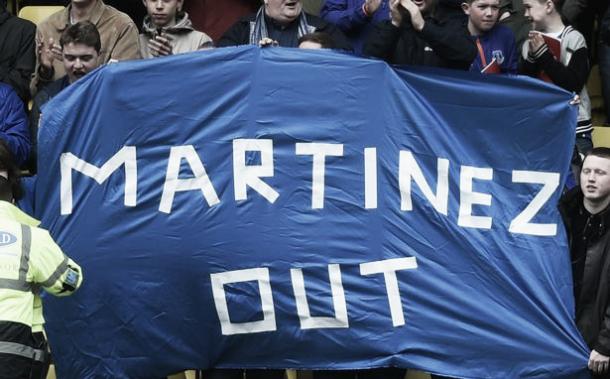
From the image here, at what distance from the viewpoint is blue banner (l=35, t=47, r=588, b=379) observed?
29.2ft

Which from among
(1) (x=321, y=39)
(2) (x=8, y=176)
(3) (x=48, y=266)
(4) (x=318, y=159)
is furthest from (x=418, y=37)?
(3) (x=48, y=266)

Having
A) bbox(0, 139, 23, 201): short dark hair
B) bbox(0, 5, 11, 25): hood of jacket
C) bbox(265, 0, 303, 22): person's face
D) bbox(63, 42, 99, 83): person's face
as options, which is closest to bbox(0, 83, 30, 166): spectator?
bbox(63, 42, 99, 83): person's face

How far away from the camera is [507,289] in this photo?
892 centimetres

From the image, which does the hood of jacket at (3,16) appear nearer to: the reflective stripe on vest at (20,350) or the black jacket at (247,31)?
the black jacket at (247,31)

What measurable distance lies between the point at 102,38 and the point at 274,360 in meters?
2.73

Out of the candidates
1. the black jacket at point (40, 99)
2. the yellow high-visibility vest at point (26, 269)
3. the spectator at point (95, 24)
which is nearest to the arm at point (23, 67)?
the spectator at point (95, 24)

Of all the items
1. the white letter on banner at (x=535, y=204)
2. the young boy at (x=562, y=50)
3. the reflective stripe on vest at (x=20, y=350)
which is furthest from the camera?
the young boy at (x=562, y=50)

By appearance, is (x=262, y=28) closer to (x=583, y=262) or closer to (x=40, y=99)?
(x=40, y=99)

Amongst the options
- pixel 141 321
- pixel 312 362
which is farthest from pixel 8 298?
pixel 312 362

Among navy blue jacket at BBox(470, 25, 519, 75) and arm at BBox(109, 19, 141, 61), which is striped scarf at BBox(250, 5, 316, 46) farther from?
navy blue jacket at BBox(470, 25, 519, 75)

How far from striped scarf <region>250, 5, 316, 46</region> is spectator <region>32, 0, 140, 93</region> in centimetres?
76

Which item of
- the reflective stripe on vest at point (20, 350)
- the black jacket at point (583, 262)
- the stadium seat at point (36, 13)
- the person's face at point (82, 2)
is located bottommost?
the reflective stripe on vest at point (20, 350)

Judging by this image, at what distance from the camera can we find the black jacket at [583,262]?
8.83 m

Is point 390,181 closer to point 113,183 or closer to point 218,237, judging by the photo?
point 218,237
